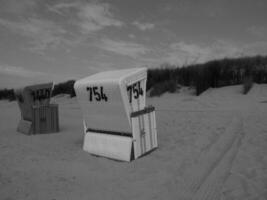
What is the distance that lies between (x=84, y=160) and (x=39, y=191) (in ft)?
5.33

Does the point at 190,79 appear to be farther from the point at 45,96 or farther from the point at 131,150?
the point at 131,150

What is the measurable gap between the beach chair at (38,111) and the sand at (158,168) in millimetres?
745

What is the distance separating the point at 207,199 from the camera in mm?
3268

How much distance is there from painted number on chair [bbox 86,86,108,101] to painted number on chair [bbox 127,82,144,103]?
54 cm

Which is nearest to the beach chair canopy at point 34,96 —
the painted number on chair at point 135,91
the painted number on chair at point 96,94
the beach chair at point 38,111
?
the beach chair at point 38,111

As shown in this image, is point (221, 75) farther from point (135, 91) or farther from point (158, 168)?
point (158, 168)

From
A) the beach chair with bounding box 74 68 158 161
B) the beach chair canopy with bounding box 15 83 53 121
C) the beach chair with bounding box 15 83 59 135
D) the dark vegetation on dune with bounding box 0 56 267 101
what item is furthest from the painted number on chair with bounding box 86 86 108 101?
the dark vegetation on dune with bounding box 0 56 267 101

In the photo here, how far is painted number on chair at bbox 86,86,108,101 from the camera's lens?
5345mm

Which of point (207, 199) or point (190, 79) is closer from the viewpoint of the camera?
point (207, 199)

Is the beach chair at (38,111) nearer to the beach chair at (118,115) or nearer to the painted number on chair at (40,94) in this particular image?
the painted number on chair at (40,94)

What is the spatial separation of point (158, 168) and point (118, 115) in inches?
57.6

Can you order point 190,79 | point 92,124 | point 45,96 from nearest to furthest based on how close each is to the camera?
point 92,124, point 45,96, point 190,79

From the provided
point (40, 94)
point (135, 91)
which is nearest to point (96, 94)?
point (135, 91)

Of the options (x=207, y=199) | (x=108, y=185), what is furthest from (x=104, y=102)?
(x=207, y=199)
